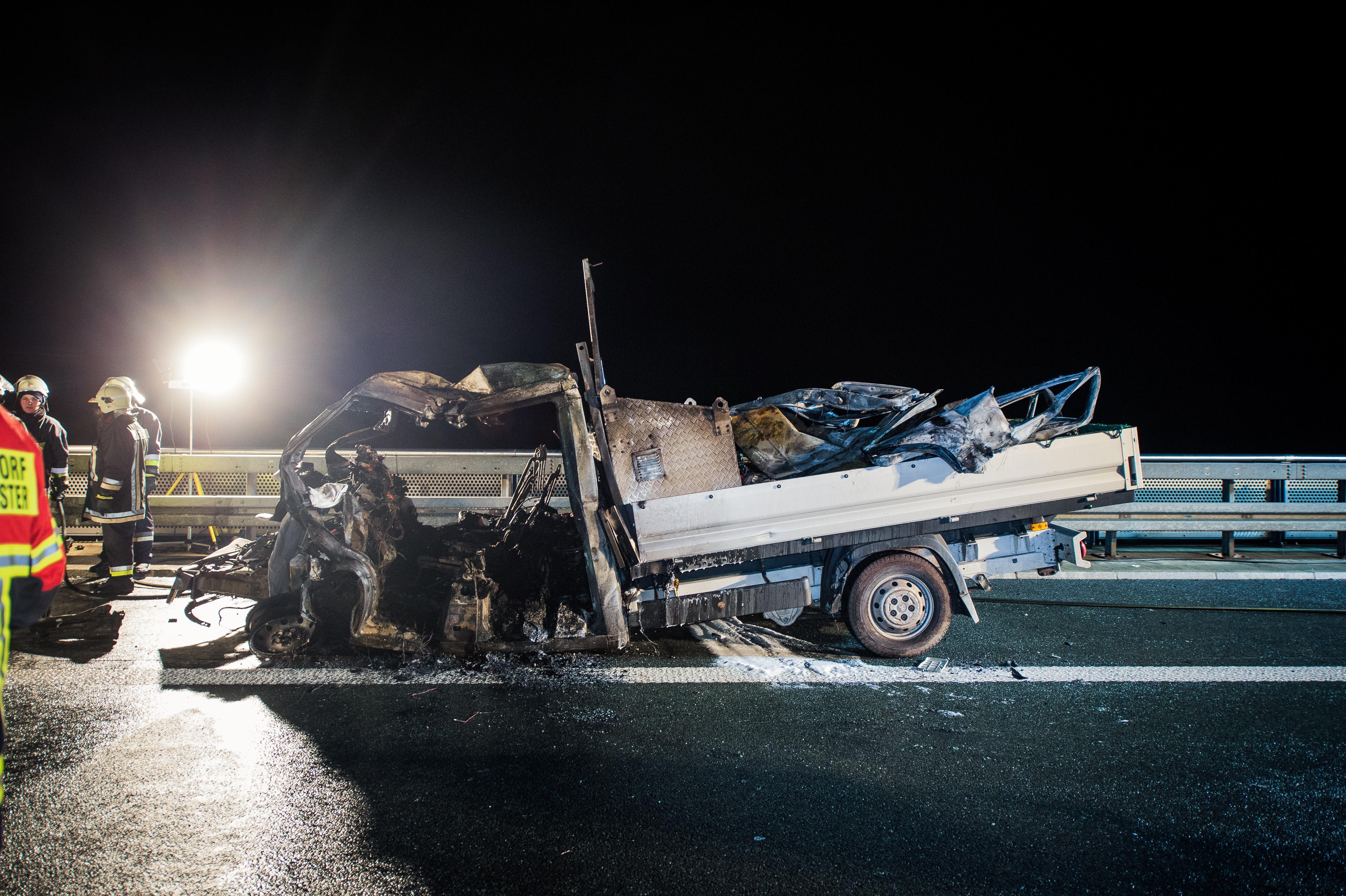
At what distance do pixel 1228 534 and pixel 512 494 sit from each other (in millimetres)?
7035

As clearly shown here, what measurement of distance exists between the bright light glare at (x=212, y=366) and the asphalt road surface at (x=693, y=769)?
16.2 feet

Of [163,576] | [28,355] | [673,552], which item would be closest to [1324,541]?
[673,552]

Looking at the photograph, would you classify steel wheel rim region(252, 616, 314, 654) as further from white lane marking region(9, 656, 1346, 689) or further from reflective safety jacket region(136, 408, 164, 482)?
reflective safety jacket region(136, 408, 164, 482)

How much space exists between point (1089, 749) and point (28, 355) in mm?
46516

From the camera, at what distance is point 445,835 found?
2393 mm

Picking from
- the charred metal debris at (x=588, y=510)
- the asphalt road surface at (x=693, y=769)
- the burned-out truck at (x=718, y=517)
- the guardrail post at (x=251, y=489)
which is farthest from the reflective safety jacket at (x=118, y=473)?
the burned-out truck at (x=718, y=517)

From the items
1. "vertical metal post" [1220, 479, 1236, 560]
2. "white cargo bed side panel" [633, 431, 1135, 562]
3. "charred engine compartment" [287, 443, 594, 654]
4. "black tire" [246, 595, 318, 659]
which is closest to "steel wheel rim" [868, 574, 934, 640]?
"white cargo bed side panel" [633, 431, 1135, 562]

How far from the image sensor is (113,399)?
5.84m

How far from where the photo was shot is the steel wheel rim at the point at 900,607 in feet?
13.4

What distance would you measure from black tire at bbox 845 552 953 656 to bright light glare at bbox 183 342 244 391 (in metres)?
8.36

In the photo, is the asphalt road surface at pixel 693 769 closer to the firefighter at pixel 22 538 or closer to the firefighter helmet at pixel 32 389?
the firefighter at pixel 22 538

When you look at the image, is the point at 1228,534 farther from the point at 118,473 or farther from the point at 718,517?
the point at 118,473

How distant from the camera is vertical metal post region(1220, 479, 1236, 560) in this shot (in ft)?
21.0

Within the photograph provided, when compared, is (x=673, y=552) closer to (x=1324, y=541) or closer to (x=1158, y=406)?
(x=1324, y=541)
